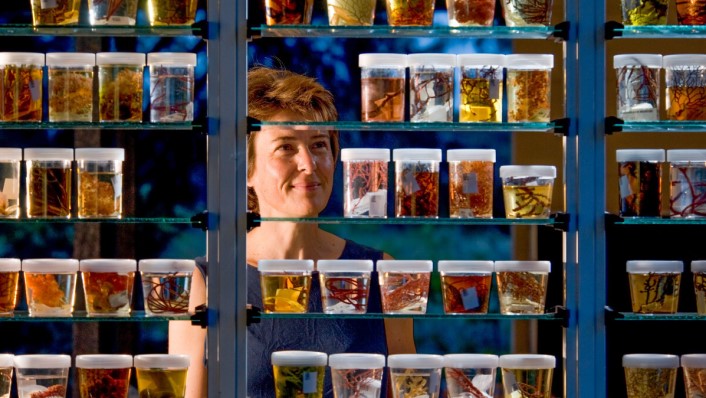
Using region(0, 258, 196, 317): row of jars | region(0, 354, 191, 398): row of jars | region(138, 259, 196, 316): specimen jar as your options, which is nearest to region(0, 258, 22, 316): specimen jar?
region(0, 258, 196, 317): row of jars

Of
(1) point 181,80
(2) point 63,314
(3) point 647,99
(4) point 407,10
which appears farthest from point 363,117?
(2) point 63,314

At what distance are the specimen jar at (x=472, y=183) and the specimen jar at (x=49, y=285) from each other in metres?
1.09

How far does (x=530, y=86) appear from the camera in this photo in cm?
285

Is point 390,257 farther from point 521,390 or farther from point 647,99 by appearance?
point 647,99

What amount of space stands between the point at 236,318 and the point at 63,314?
19.2 inches

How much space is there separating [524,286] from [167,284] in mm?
1009

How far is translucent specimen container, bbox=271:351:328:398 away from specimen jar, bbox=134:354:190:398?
25 centimetres

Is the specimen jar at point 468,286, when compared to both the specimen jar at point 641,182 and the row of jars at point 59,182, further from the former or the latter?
the row of jars at point 59,182

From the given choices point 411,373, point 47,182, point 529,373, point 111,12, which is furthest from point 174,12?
point 529,373

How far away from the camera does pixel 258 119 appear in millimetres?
2844

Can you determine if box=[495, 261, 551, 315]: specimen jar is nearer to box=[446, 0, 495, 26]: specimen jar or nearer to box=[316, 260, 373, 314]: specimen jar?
box=[316, 260, 373, 314]: specimen jar

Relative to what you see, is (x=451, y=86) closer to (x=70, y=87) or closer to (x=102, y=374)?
(x=70, y=87)

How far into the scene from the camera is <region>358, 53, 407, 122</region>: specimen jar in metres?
2.83

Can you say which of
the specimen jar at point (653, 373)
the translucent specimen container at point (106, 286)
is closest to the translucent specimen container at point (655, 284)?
the specimen jar at point (653, 373)
